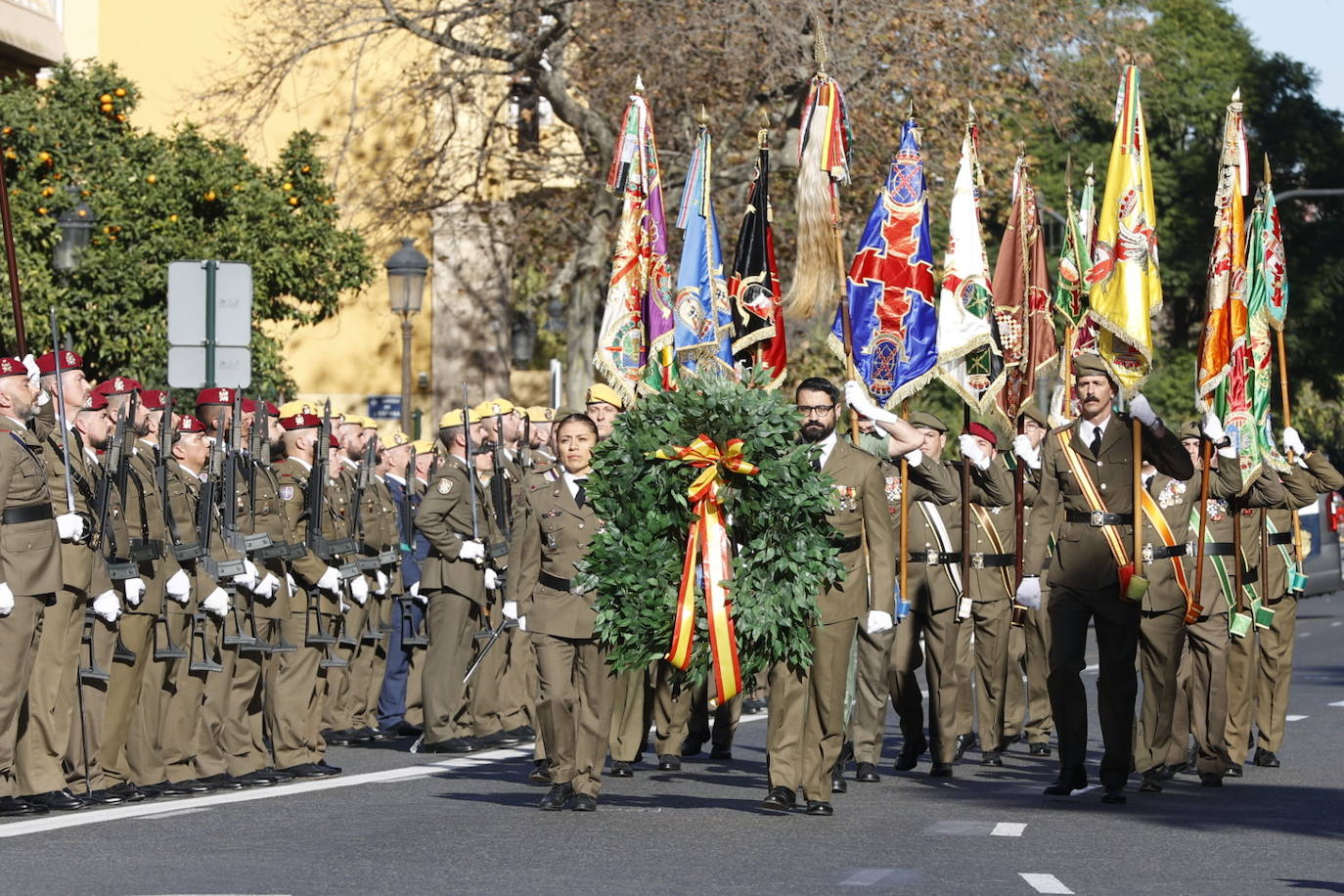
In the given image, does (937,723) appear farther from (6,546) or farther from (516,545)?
(6,546)

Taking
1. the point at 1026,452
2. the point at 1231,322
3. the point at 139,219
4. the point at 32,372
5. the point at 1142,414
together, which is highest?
the point at 139,219

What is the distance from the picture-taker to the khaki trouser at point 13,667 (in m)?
11.9

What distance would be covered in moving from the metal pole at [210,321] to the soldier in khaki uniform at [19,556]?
5038mm

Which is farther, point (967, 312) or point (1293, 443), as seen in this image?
point (967, 312)

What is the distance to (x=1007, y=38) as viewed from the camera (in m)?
29.1

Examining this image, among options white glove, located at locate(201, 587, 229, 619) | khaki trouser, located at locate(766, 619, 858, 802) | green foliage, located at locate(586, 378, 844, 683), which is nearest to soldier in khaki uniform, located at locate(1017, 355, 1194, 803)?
khaki trouser, located at locate(766, 619, 858, 802)

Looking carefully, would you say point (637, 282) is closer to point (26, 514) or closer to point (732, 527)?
point (732, 527)

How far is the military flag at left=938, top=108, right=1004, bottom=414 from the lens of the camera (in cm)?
1594

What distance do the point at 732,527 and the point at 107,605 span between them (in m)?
2.99

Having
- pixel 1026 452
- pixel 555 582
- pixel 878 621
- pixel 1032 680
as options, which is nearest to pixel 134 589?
pixel 555 582

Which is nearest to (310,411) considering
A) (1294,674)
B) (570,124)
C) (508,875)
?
(508,875)

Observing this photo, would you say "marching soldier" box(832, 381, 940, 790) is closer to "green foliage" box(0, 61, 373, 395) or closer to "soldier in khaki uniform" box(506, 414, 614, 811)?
"soldier in khaki uniform" box(506, 414, 614, 811)

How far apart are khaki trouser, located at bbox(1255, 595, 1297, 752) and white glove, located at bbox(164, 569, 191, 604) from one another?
6185 mm

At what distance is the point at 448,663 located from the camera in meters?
16.3
